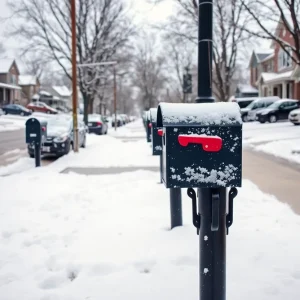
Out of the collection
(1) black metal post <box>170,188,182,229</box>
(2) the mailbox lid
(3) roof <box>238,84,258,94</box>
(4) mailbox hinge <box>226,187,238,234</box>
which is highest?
(3) roof <box>238,84,258,94</box>

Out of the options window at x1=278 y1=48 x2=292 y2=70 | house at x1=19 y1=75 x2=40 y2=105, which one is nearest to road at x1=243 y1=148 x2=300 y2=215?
window at x1=278 y1=48 x2=292 y2=70

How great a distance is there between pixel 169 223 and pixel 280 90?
133 feet

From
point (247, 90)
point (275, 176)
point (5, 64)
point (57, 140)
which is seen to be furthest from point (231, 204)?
point (5, 64)

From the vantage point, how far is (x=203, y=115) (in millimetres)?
2402

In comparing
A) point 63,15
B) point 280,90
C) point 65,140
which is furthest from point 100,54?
point 280,90

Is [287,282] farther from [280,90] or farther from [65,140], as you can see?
[280,90]

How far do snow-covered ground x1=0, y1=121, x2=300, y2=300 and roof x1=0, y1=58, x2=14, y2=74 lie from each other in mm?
59136

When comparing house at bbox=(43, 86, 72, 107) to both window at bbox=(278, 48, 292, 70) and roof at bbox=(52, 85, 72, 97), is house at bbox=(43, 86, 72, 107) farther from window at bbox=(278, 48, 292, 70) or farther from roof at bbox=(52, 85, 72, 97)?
window at bbox=(278, 48, 292, 70)

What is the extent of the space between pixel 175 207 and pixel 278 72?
135ft

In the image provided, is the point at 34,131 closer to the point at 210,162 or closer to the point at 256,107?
the point at 210,162

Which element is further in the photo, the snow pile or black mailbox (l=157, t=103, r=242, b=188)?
the snow pile

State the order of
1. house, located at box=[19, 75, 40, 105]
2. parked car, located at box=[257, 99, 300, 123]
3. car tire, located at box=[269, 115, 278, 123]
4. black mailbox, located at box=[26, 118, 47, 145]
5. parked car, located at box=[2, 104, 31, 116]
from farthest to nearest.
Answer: house, located at box=[19, 75, 40, 105], parked car, located at box=[2, 104, 31, 116], car tire, located at box=[269, 115, 278, 123], parked car, located at box=[257, 99, 300, 123], black mailbox, located at box=[26, 118, 47, 145]

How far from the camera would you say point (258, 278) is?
319cm

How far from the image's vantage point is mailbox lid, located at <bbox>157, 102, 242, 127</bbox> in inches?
93.5
